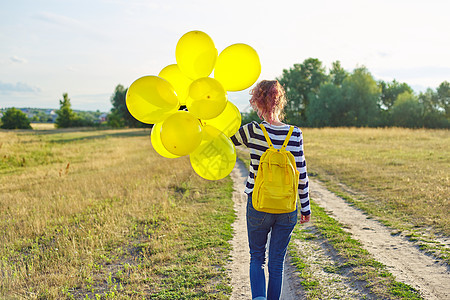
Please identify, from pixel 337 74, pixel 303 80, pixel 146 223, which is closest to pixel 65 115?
pixel 303 80

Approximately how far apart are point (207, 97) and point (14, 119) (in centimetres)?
7494

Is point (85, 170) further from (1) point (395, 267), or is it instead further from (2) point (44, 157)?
(1) point (395, 267)

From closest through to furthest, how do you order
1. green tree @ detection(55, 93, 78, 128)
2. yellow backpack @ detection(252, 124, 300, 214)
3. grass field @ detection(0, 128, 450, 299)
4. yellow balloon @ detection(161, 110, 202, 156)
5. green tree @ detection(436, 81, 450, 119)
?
1. yellow backpack @ detection(252, 124, 300, 214)
2. yellow balloon @ detection(161, 110, 202, 156)
3. grass field @ detection(0, 128, 450, 299)
4. green tree @ detection(436, 81, 450, 119)
5. green tree @ detection(55, 93, 78, 128)

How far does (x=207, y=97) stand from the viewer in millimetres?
3676

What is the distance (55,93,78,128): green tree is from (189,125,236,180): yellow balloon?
74.2 metres

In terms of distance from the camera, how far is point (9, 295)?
4160 mm

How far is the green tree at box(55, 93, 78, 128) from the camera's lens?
7069 cm

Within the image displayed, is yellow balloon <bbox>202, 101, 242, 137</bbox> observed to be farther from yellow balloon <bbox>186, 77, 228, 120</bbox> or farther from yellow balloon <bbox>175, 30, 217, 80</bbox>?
yellow balloon <bbox>175, 30, 217, 80</bbox>

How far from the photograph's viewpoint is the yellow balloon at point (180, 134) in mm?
3443

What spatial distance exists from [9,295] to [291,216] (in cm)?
359

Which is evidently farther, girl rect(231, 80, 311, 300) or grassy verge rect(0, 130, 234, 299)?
grassy verge rect(0, 130, 234, 299)

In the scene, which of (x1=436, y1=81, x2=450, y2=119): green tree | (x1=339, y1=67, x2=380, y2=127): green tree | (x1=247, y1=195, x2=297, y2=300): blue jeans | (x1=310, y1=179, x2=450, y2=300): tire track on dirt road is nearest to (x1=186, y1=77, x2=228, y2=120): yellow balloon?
(x1=247, y1=195, x2=297, y2=300): blue jeans

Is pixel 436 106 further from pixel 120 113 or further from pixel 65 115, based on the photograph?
pixel 65 115

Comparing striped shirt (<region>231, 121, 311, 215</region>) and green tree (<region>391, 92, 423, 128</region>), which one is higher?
green tree (<region>391, 92, 423, 128</region>)
